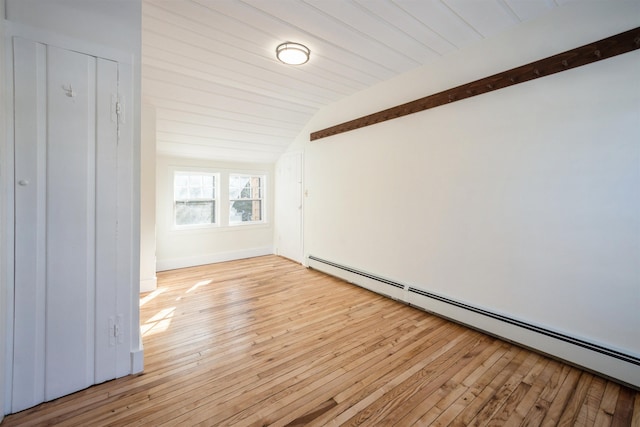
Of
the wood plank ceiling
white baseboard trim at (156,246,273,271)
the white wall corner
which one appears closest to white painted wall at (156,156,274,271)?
white baseboard trim at (156,246,273,271)

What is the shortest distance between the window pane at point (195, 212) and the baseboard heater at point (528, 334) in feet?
10.7

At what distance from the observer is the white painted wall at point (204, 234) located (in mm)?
4363

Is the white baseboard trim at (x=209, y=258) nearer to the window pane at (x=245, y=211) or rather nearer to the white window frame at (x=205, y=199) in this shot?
the white window frame at (x=205, y=199)

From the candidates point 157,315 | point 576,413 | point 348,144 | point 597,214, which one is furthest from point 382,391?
point 348,144

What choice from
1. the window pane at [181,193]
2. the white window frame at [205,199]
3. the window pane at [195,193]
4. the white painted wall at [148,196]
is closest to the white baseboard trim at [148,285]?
the white painted wall at [148,196]

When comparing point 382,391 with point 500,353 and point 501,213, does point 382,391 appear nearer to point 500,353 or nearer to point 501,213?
point 500,353

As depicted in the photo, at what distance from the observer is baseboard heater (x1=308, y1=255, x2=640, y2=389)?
176cm

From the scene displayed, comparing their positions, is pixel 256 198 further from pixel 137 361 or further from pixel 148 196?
pixel 137 361

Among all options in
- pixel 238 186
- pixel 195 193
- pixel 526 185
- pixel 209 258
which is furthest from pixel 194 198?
pixel 526 185

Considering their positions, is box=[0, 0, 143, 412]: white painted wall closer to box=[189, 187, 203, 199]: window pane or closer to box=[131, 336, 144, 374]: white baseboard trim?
box=[131, 336, 144, 374]: white baseboard trim

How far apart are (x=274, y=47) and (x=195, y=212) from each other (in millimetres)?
3364

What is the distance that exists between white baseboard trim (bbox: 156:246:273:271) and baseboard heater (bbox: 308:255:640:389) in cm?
285

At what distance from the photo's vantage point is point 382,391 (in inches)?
66.4

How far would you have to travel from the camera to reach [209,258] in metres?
4.85
